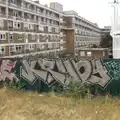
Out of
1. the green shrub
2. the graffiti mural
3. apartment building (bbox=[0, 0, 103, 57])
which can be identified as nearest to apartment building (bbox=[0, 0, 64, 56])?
apartment building (bbox=[0, 0, 103, 57])

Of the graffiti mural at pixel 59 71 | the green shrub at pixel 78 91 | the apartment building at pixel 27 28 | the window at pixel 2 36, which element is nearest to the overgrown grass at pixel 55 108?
the green shrub at pixel 78 91

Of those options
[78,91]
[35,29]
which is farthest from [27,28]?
[78,91]

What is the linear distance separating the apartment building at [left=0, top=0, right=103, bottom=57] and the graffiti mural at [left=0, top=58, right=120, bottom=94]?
85.4ft

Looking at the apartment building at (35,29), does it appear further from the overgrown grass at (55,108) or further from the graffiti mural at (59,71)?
the overgrown grass at (55,108)

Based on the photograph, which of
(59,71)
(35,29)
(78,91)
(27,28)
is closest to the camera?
(78,91)

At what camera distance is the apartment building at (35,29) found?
Result: 44.0m

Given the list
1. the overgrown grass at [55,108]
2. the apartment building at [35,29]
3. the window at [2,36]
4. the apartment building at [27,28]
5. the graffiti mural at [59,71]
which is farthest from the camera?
the apartment building at [35,29]

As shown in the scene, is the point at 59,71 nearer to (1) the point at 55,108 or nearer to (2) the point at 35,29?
(1) the point at 55,108

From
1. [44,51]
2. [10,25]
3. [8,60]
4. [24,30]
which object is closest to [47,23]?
[44,51]

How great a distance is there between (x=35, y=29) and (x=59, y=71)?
44508mm

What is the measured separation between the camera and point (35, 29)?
190ft

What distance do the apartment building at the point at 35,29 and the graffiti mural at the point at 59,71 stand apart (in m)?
26.0

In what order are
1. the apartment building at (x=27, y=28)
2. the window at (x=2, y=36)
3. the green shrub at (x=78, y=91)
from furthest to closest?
the apartment building at (x=27, y=28)
the window at (x=2, y=36)
the green shrub at (x=78, y=91)

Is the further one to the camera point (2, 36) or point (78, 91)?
point (2, 36)
